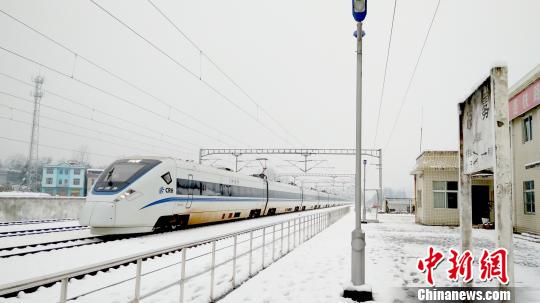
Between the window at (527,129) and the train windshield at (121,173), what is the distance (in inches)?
624

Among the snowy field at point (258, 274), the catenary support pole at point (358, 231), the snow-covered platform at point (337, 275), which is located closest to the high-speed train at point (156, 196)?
the snowy field at point (258, 274)

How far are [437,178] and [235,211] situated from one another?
40.0ft

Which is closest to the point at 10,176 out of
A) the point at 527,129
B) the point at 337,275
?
the point at 527,129

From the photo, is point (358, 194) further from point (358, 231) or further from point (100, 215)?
point (100, 215)

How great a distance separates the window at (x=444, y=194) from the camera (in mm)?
23453

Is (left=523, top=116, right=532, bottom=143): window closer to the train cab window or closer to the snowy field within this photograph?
the snowy field

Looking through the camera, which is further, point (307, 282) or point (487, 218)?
point (487, 218)

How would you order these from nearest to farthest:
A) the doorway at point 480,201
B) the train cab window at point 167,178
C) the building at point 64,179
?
1. the train cab window at point 167,178
2. the doorway at point 480,201
3. the building at point 64,179

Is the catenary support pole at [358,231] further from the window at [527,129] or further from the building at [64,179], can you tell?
the building at [64,179]

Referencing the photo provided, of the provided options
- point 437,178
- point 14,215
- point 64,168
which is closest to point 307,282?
point 14,215

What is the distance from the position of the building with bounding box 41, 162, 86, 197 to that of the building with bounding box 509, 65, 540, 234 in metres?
78.5

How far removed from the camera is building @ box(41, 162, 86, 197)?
80.1 m

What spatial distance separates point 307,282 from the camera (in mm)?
7223

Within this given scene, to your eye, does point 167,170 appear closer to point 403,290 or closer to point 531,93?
point 403,290
